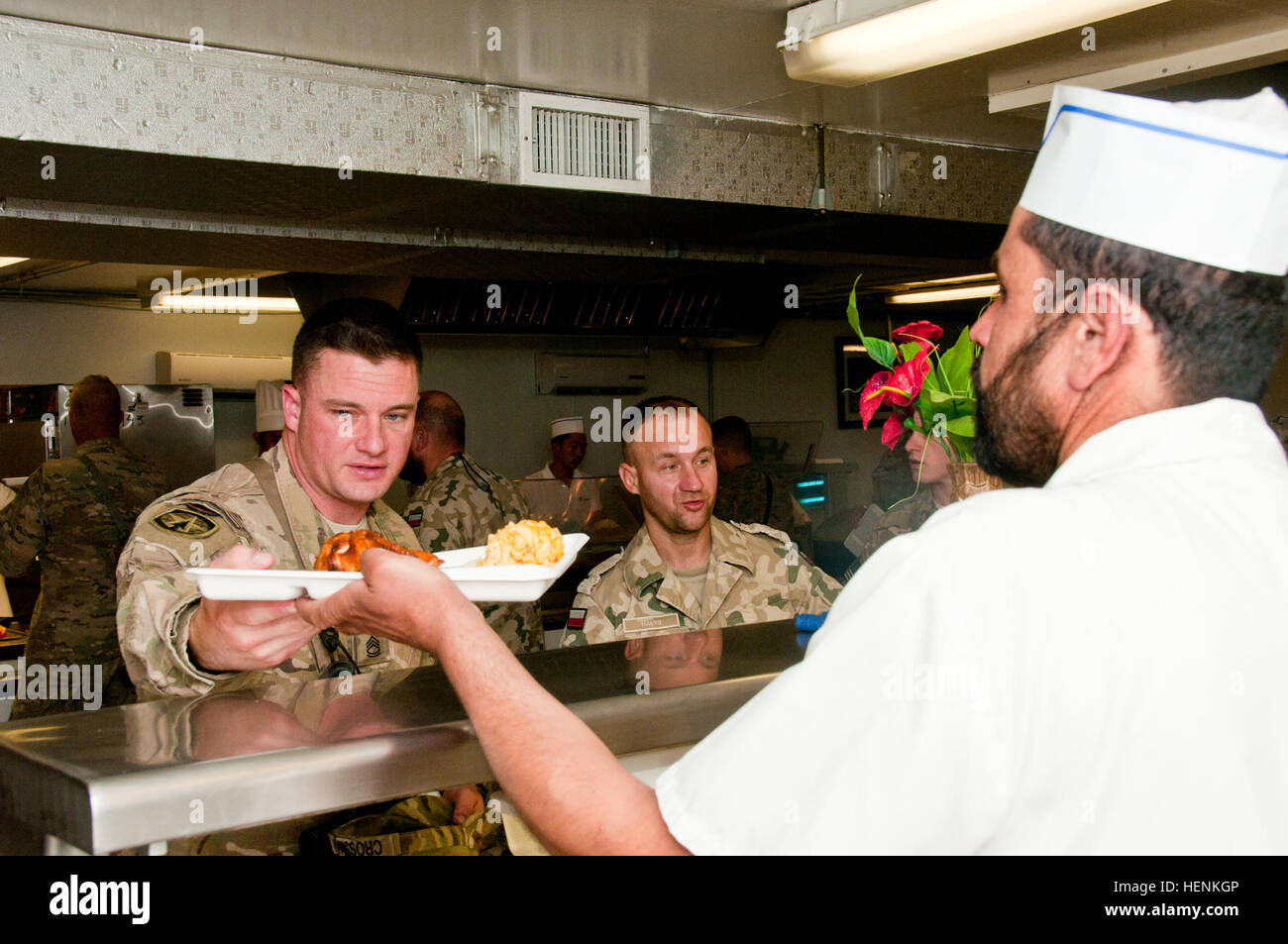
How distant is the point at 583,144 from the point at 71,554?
8.58 feet

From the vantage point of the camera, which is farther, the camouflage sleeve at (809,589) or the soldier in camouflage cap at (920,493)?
the camouflage sleeve at (809,589)

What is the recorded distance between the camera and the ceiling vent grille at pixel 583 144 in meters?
A: 3.28

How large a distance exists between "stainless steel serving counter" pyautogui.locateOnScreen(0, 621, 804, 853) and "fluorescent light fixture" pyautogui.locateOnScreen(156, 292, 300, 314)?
6.40 metres

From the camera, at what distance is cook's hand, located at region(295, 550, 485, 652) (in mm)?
1050

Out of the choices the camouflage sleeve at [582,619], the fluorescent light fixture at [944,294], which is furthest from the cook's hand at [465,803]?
the fluorescent light fixture at [944,294]

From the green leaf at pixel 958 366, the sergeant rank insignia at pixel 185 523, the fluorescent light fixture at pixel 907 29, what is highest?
the fluorescent light fixture at pixel 907 29

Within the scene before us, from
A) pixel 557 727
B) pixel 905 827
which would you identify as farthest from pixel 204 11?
pixel 905 827

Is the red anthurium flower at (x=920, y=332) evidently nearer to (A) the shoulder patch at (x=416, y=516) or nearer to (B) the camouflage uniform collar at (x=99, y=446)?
(A) the shoulder patch at (x=416, y=516)

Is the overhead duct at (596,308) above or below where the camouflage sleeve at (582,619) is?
above

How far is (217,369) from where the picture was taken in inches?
300

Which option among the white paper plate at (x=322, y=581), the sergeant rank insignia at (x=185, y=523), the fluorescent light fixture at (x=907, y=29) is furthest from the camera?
the fluorescent light fixture at (x=907, y=29)

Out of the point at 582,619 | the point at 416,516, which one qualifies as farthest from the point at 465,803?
the point at 416,516

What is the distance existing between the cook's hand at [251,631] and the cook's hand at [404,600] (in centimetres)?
20

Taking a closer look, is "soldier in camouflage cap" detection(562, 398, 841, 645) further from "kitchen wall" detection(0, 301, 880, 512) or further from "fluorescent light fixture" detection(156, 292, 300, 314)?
"fluorescent light fixture" detection(156, 292, 300, 314)
